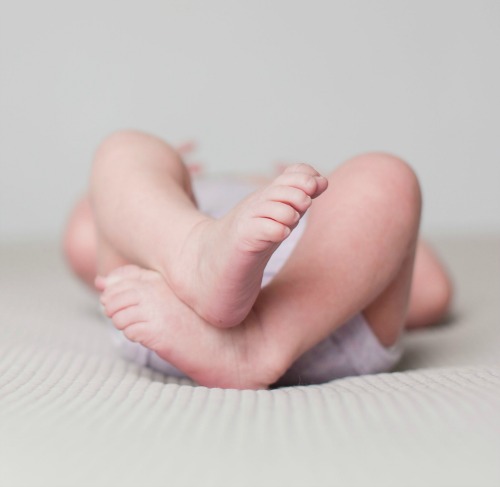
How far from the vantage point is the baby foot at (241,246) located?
72 centimetres

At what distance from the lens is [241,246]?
2.39 ft

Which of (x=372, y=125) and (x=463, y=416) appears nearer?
(x=463, y=416)

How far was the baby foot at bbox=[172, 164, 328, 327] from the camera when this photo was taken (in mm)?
721

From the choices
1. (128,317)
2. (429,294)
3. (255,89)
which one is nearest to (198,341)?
A: (128,317)

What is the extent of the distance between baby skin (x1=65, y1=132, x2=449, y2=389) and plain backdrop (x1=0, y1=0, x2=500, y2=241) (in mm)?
1802

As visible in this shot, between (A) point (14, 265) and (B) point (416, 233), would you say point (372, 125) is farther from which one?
(B) point (416, 233)

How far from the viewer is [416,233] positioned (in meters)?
0.93

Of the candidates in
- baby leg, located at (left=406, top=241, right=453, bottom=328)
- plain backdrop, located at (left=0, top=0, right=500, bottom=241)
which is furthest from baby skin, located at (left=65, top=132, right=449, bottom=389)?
plain backdrop, located at (left=0, top=0, right=500, bottom=241)

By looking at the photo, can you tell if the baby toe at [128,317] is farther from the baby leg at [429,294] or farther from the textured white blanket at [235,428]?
the baby leg at [429,294]

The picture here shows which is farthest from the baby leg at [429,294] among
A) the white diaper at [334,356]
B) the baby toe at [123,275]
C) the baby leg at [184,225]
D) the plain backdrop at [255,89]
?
the plain backdrop at [255,89]

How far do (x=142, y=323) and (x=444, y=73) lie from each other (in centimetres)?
221

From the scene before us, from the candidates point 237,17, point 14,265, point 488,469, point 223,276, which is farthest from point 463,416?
point 237,17

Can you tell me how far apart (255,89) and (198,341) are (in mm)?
2049

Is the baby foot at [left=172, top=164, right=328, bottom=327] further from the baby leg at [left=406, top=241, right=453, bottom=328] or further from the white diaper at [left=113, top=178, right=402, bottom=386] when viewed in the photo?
the baby leg at [left=406, top=241, right=453, bottom=328]
